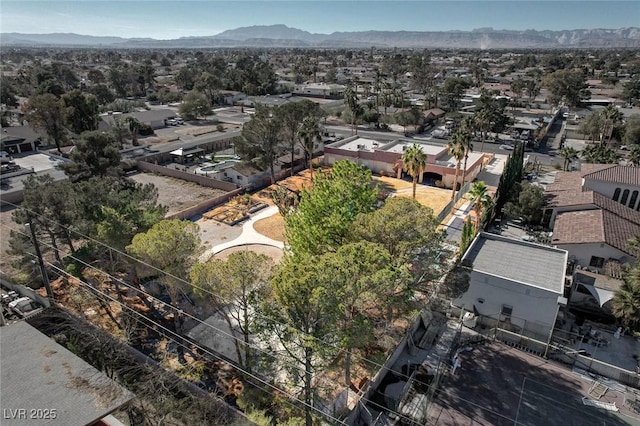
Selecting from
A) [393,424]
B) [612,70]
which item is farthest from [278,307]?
[612,70]

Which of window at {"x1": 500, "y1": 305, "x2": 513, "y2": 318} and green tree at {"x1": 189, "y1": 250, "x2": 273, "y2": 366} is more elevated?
green tree at {"x1": 189, "y1": 250, "x2": 273, "y2": 366}

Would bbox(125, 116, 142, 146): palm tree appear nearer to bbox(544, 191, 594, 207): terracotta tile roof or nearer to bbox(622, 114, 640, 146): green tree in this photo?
bbox(544, 191, 594, 207): terracotta tile roof

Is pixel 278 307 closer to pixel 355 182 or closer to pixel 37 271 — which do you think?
pixel 355 182

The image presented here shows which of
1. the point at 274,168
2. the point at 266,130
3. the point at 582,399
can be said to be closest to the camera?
the point at 582,399

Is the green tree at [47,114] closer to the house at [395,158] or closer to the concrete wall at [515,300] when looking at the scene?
the house at [395,158]

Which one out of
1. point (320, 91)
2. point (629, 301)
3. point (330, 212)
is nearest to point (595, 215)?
point (629, 301)

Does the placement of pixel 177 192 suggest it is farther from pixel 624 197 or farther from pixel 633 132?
pixel 633 132

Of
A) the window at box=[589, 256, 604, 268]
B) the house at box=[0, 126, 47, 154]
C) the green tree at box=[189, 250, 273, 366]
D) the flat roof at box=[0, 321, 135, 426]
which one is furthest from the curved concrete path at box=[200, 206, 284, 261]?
the house at box=[0, 126, 47, 154]
